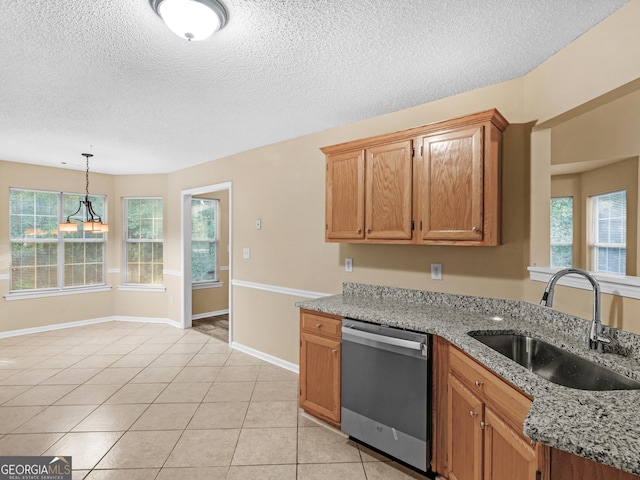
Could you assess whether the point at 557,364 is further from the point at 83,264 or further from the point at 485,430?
the point at 83,264

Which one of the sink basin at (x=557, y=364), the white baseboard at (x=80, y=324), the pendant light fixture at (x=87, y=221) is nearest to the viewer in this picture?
the sink basin at (x=557, y=364)

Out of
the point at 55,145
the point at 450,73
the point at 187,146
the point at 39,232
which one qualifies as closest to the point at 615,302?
the point at 450,73

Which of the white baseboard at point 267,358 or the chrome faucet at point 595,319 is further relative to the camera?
the white baseboard at point 267,358

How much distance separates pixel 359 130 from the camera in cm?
311

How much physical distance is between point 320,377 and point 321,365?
0.10m

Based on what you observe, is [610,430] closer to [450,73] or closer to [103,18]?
[450,73]

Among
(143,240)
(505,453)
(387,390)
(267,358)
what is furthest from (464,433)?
(143,240)

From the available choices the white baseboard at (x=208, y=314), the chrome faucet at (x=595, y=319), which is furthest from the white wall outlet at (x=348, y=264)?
the white baseboard at (x=208, y=314)

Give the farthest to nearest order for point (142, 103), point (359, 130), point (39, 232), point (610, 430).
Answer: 1. point (39, 232)
2. point (359, 130)
3. point (142, 103)
4. point (610, 430)

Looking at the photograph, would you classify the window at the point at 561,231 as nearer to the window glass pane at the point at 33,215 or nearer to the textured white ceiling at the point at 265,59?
the textured white ceiling at the point at 265,59

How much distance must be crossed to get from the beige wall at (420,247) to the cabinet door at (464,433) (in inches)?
31.4

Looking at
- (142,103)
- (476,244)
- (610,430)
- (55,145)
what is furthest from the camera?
(55,145)

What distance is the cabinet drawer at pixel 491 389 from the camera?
4.29ft

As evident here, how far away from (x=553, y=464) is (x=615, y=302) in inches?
40.6
